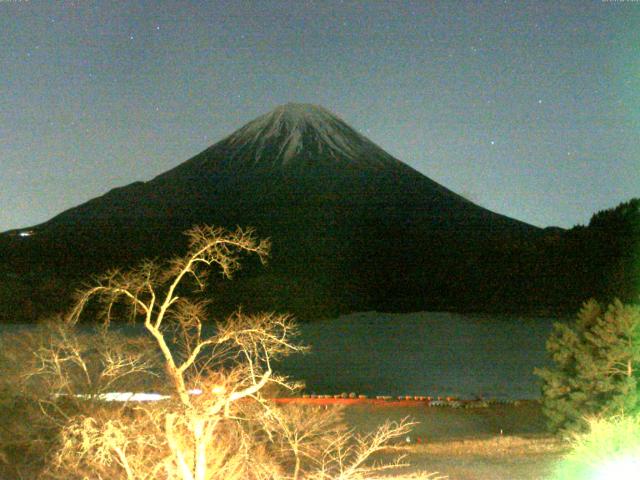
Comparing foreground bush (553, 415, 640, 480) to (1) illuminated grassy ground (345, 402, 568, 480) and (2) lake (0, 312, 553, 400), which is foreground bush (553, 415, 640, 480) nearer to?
(1) illuminated grassy ground (345, 402, 568, 480)

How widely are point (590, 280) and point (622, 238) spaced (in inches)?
112

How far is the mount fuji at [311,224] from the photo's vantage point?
180 ft

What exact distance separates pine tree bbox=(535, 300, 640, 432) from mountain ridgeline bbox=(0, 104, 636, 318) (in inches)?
1186

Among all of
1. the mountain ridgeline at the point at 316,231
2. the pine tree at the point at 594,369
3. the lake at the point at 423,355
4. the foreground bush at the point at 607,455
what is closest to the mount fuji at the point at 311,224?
the mountain ridgeline at the point at 316,231

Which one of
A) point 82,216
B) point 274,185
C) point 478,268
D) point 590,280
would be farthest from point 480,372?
point 82,216

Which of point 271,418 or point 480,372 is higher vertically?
point 271,418

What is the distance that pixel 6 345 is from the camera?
50.4ft

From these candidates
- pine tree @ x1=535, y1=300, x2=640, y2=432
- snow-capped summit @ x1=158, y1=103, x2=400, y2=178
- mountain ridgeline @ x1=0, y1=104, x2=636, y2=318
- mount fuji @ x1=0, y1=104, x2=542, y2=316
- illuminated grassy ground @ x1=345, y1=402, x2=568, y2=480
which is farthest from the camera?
snow-capped summit @ x1=158, y1=103, x2=400, y2=178

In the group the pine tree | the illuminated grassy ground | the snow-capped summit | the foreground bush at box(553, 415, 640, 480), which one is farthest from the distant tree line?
the foreground bush at box(553, 415, 640, 480)

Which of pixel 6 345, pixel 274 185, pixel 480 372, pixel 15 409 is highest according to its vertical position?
pixel 274 185

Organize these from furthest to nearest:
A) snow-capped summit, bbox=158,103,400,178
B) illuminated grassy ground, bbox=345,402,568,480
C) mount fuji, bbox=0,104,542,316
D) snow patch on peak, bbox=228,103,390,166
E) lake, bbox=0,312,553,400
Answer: snow patch on peak, bbox=228,103,390,166 → snow-capped summit, bbox=158,103,400,178 → mount fuji, bbox=0,104,542,316 → lake, bbox=0,312,553,400 → illuminated grassy ground, bbox=345,402,568,480

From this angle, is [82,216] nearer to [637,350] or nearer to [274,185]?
[274,185]

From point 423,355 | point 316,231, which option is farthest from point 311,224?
point 423,355

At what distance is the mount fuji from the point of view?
180 feet
